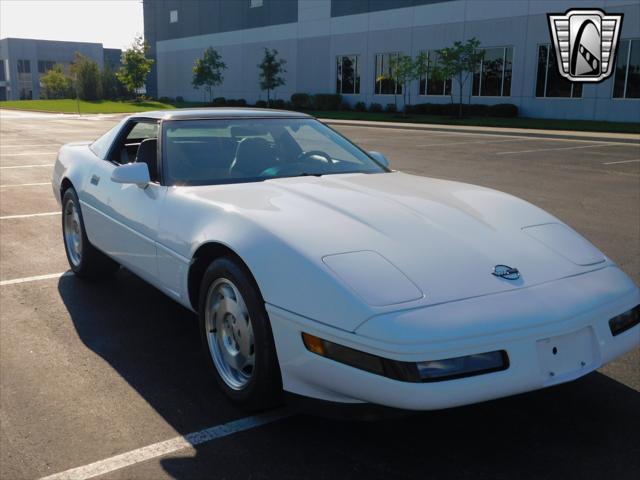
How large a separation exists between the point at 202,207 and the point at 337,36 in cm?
4394

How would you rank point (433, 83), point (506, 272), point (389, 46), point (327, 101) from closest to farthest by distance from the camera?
point (506, 272), point (433, 83), point (389, 46), point (327, 101)

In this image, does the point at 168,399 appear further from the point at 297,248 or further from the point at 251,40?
the point at 251,40

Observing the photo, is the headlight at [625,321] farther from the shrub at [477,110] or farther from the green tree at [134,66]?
the green tree at [134,66]

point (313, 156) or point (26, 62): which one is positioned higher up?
point (26, 62)

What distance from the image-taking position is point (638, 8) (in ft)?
96.9

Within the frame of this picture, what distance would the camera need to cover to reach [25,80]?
105188 mm

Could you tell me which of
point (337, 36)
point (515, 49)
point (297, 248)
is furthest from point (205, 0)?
point (297, 248)

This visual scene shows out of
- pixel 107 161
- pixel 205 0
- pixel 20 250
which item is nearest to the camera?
pixel 107 161

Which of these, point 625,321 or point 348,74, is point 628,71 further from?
point 625,321

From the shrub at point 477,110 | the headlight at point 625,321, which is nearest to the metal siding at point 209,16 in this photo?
the shrub at point 477,110

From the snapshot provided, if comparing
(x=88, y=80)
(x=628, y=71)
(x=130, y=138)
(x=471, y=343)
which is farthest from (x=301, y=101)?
(x=471, y=343)

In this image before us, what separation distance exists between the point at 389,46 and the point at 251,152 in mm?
39342

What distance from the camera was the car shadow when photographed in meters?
2.78

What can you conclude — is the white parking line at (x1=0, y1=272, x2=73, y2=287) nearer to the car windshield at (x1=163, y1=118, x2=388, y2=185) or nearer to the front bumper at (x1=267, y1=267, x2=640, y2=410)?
the car windshield at (x1=163, y1=118, x2=388, y2=185)
